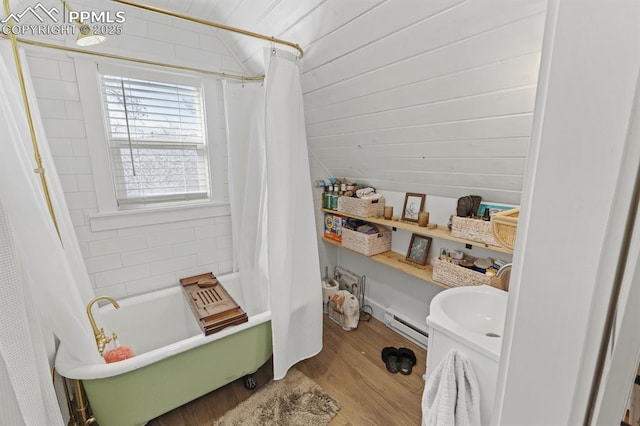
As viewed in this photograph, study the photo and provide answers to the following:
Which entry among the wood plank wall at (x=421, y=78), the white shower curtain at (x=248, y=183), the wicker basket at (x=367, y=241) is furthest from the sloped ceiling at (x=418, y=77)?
the wicker basket at (x=367, y=241)

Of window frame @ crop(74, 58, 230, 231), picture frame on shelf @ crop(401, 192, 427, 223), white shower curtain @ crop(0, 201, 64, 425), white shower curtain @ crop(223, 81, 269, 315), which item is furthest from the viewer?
picture frame on shelf @ crop(401, 192, 427, 223)

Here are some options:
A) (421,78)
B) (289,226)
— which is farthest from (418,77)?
(289,226)

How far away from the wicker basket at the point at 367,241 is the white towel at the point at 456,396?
3.84 feet

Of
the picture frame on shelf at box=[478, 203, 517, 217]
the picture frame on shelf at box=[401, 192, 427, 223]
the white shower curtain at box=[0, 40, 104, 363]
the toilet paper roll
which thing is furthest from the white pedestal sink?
the white shower curtain at box=[0, 40, 104, 363]

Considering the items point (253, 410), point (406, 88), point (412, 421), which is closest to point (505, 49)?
point (406, 88)

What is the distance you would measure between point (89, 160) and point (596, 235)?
2.31 meters

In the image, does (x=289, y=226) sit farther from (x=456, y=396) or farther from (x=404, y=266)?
(x=456, y=396)

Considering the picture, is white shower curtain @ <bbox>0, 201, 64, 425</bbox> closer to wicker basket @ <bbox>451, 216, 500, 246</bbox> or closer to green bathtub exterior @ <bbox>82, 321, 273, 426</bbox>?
green bathtub exterior @ <bbox>82, 321, 273, 426</bbox>

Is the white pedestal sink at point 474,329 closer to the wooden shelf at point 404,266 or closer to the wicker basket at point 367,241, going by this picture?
the wooden shelf at point 404,266

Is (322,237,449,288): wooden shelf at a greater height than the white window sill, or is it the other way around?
the white window sill

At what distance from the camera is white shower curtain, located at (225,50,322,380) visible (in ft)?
4.97

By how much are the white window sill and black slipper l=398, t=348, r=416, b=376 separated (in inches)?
67.6

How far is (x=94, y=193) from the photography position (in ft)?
5.90

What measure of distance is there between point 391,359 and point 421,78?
1789mm
